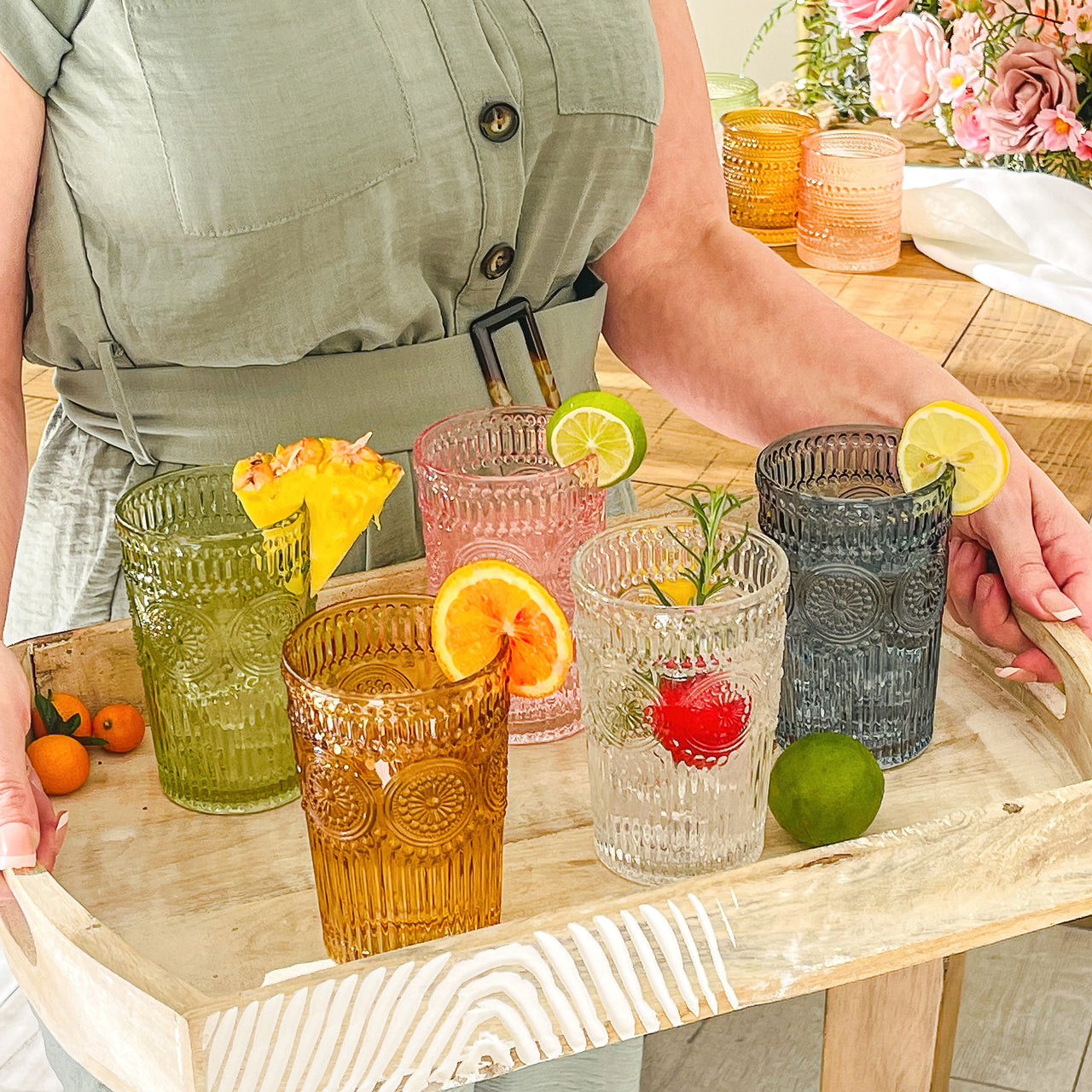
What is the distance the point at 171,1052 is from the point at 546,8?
0.68 m

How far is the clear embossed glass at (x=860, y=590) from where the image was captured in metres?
0.75

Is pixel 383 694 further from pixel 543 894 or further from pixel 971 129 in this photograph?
pixel 971 129

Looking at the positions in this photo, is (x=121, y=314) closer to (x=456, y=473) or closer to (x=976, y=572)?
(x=456, y=473)

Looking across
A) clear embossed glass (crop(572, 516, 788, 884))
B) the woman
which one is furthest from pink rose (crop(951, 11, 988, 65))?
clear embossed glass (crop(572, 516, 788, 884))

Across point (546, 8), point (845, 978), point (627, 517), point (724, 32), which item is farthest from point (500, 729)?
point (724, 32)

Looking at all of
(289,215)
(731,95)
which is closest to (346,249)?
(289,215)

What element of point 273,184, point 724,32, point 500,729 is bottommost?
point 724,32

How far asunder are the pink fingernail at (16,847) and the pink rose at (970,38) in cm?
134

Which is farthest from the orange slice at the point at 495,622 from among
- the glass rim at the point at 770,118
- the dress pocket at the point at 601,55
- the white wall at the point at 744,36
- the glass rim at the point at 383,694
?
the white wall at the point at 744,36

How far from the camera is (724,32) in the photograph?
2682 millimetres

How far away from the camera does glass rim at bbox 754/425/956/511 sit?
0.74 meters

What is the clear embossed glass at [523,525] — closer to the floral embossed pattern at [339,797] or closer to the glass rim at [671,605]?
the glass rim at [671,605]

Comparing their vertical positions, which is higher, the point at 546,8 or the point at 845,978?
the point at 546,8

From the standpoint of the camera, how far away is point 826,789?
2.30 feet
